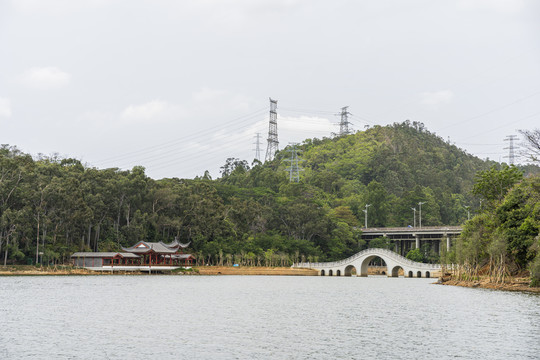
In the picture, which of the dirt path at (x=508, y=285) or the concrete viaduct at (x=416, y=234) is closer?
the dirt path at (x=508, y=285)

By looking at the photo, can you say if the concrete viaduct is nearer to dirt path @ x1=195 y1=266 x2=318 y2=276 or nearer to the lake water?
dirt path @ x1=195 y1=266 x2=318 y2=276

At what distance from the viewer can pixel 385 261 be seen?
3647 inches

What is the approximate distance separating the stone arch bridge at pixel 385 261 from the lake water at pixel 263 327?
43.9m

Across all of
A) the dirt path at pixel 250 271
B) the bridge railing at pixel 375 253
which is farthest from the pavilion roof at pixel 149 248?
the bridge railing at pixel 375 253

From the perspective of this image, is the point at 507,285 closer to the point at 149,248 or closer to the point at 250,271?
the point at 250,271

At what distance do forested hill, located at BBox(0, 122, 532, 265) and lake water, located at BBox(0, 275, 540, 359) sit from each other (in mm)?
32639

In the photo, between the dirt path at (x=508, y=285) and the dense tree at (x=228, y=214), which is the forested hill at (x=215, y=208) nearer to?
the dense tree at (x=228, y=214)

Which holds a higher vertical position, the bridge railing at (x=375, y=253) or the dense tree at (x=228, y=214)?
the dense tree at (x=228, y=214)

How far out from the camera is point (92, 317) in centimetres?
2975

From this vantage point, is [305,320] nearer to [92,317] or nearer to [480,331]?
[480,331]

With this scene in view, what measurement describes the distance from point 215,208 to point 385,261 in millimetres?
28010

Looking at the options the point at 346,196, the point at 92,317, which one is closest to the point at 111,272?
the point at 92,317

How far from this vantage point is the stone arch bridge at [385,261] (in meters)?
86.0

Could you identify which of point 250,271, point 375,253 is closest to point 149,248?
point 250,271
